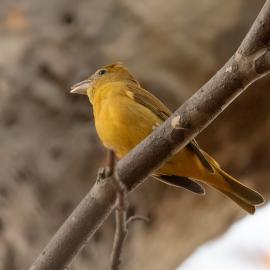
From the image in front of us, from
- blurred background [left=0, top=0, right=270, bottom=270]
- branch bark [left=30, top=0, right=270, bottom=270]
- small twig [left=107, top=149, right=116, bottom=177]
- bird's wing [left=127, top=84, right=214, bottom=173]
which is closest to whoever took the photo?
small twig [left=107, top=149, right=116, bottom=177]

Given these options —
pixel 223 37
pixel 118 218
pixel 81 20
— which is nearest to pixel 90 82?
pixel 81 20

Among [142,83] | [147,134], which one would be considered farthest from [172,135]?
[142,83]

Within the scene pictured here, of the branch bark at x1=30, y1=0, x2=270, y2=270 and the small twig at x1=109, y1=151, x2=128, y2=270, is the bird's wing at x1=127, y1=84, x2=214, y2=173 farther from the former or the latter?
the small twig at x1=109, y1=151, x2=128, y2=270

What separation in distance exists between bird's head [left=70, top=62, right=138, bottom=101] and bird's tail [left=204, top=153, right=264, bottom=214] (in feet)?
1.57

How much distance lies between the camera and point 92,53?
115 inches

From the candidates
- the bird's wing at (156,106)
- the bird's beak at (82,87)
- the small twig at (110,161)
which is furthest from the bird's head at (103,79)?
the small twig at (110,161)

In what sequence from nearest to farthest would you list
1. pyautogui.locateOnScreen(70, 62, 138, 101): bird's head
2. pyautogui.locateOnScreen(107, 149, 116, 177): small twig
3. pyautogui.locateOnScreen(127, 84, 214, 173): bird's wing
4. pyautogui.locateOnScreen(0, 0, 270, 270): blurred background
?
pyautogui.locateOnScreen(107, 149, 116, 177): small twig < pyautogui.locateOnScreen(127, 84, 214, 173): bird's wing < pyautogui.locateOnScreen(70, 62, 138, 101): bird's head < pyautogui.locateOnScreen(0, 0, 270, 270): blurred background

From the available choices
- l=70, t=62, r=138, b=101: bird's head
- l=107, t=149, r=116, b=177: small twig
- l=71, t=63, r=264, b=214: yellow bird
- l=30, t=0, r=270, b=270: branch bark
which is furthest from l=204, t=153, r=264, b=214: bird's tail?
l=107, t=149, r=116, b=177: small twig

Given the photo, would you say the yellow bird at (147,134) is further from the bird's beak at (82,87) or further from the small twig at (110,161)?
the small twig at (110,161)

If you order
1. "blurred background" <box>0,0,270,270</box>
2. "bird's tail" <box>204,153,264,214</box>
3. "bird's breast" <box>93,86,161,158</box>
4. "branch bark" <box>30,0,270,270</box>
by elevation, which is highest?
"branch bark" <box>30,0,270,270</box>

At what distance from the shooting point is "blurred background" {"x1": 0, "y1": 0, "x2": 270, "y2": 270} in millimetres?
2654

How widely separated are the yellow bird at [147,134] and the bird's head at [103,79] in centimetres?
19

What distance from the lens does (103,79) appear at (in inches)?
98.5

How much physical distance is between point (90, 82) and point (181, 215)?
730 millimetres
